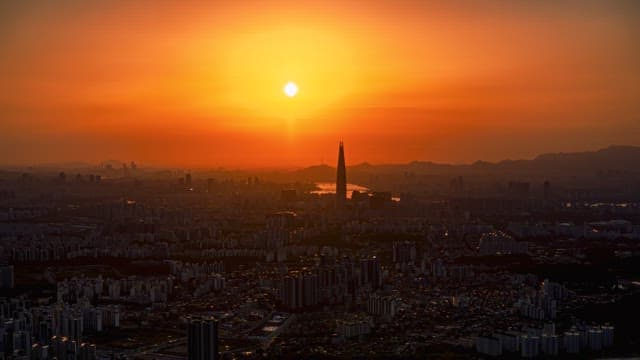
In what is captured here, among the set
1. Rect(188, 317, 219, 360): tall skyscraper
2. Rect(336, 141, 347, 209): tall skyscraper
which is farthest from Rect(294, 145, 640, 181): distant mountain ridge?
Rect(188, 317, 219, 360): tall skyscraper

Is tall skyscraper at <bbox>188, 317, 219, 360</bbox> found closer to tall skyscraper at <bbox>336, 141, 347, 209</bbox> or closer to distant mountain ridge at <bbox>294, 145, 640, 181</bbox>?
tall skyscraper at <bbox>336, 141, 347, 209</bbox>

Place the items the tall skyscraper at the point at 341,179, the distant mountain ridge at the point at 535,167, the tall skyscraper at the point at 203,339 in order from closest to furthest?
1. the tall skyscraper at the point at 203,339
2. the tall skyscraper at the point at 341,179
3. the distant mountain ridge at the point at 535,167

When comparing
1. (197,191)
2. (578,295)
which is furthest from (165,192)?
(578,295)

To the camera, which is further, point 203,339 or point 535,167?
point 535,167

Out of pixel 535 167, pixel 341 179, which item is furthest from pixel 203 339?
pixel 535 167

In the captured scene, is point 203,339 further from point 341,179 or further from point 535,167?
point 535,167

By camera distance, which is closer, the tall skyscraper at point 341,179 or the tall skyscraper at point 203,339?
the tall skyscraper at point 203,339

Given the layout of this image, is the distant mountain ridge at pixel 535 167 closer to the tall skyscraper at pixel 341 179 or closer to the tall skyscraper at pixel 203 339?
the tall skyscraper at pixel 341 179

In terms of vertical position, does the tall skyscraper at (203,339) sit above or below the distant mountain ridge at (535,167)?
below

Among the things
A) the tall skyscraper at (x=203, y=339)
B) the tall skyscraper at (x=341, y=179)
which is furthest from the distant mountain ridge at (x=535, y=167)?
the tall skyscraper at (x=203, y=339)

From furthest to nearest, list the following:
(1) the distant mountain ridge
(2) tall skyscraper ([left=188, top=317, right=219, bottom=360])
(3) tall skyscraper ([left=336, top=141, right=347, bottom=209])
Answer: (1) the distant mountain ridge → (3) tall skyscraper ([left=336, top=141, right=347, bottom=209]) → (2) tall skyscraper ([left=188, top=317, right=219, bottom=360])
